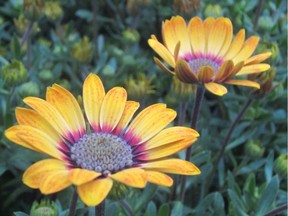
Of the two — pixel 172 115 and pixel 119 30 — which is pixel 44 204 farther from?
pixel 119 30

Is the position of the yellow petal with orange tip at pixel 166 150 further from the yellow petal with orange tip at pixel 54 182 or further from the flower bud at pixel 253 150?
the flower bud at pixel 253 150

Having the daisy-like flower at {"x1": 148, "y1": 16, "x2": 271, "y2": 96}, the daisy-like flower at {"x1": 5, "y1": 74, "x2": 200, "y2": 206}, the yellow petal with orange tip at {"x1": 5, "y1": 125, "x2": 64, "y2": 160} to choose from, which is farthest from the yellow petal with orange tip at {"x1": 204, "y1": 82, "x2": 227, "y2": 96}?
the yellow petal with orange tip at {"x1": 5, "y1": 125, "x2": 64, "y2": 160}

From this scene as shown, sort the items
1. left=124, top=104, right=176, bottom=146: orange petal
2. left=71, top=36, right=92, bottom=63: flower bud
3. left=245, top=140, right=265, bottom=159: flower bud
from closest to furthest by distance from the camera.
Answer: left=124, top=104, right=176, bottom=146: orange petal < left=245, top=140, right=265, bottom=159: flower bud < left=71, top=36, right=92, bottom=63: flower bud

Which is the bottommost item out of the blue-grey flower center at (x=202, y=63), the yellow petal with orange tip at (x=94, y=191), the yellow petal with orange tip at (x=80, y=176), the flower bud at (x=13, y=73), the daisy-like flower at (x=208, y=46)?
the yellow petal with orange tip at (x=94, y=191)

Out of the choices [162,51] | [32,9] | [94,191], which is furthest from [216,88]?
[32,9]

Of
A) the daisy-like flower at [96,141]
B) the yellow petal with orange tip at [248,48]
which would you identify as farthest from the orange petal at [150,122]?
the yellow petal with orange tip at [248,48]

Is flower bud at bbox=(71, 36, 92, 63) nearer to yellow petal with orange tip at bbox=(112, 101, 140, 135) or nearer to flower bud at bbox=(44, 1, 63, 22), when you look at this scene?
flower bud at bbox=(44, 1, 63, 22)

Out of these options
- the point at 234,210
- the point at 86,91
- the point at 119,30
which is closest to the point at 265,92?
the point at 234,210
